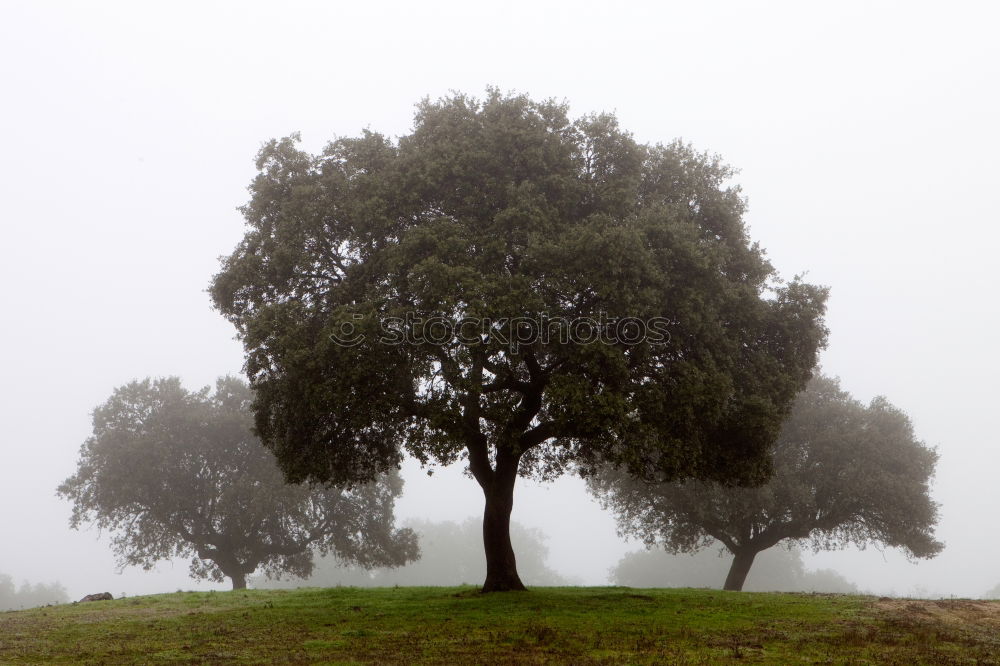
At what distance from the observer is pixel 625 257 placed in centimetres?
2234

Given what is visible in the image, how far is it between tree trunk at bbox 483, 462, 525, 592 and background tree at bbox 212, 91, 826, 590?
0.08m

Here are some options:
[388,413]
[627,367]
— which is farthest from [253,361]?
[627,367]

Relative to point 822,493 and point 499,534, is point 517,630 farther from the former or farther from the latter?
point 822,493

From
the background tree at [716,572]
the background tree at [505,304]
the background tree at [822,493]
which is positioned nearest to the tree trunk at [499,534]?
the background tree at [505,304]

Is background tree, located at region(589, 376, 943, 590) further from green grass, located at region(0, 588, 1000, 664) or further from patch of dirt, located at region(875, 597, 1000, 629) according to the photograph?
patch of dirt, located at region(875, 597, 1000, 629)

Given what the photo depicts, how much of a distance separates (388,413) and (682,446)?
1069cm

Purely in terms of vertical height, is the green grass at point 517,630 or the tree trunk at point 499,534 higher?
the tree trunk at point 499,534

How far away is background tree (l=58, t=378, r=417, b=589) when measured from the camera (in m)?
49.3

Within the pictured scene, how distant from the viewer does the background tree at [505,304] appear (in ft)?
74.2

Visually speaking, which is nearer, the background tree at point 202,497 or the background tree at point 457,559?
the background tree at point 202,497

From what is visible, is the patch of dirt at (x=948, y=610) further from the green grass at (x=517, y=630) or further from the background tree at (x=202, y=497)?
the background tree at (x=202, y=497)

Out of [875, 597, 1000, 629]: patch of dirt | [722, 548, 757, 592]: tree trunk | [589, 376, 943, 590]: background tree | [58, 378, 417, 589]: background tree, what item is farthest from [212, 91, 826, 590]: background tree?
[58, 378, 417, 589]: background tree

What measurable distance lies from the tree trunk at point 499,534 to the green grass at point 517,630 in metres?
1.21

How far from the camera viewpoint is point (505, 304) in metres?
21.9
